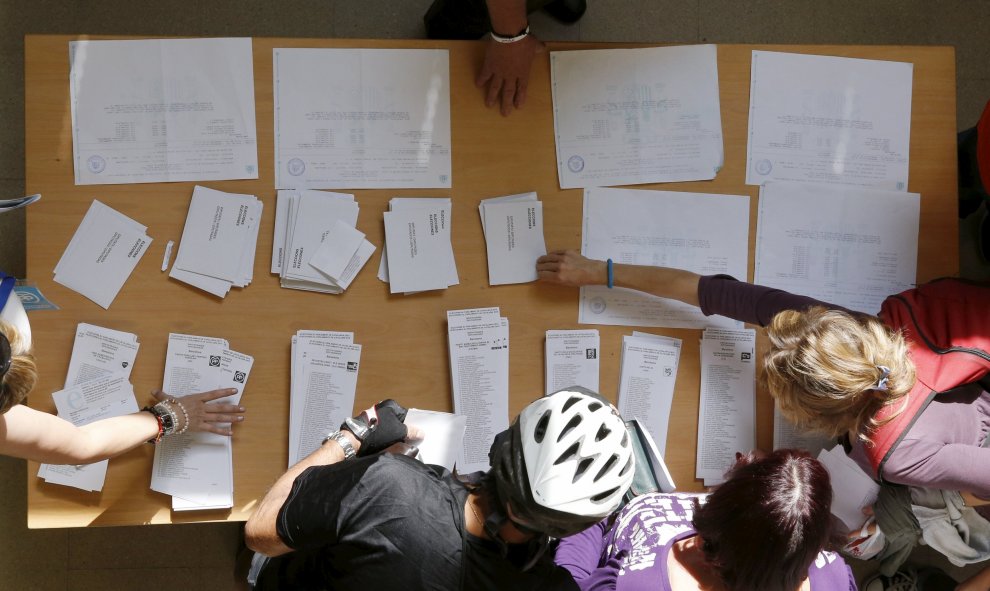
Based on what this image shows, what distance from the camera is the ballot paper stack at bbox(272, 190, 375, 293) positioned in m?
1.54

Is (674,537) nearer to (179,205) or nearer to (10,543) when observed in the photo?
(179,205)

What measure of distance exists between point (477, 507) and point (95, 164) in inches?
46.7

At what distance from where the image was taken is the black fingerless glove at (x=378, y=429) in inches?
52.4

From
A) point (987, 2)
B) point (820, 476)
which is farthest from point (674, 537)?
point (987, 2)

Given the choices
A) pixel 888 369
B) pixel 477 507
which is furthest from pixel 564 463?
pixel 888 369

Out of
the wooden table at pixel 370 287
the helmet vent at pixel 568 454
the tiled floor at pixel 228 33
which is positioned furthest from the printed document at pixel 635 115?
the helmet vent at pixel 568 454

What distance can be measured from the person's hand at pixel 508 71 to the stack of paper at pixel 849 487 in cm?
114

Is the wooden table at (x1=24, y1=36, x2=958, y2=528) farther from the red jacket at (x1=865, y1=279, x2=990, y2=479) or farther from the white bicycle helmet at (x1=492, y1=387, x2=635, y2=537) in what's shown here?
the white bicycle helmet at (x1=492, y1=387, x2=635, y2=537)

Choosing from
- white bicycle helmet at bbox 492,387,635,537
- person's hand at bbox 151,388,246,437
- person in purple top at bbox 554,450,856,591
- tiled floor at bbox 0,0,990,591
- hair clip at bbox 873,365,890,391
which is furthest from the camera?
tiled floor at bbox 0,0,990,591

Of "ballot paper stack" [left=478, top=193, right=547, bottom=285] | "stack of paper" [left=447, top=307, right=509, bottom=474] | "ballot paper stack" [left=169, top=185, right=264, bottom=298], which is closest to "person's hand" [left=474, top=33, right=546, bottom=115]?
"ballot paper stack" [left=478, top=193, right=547, bottom=285]

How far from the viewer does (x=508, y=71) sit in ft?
5.07

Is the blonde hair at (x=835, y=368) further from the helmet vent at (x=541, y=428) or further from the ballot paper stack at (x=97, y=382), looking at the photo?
the ballot paper stack at (x=97, y=382)

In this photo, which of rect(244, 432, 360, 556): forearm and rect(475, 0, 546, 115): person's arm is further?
rect(475, 0, 546, 115): person's arm

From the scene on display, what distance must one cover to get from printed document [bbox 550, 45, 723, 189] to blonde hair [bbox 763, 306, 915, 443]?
479 mm
